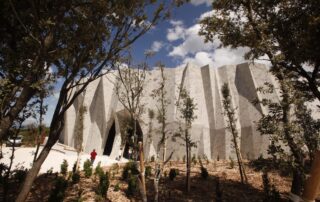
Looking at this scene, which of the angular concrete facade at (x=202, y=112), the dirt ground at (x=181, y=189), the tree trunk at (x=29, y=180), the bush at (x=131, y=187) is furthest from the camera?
the angular concrete facade at (x=202, y=112)

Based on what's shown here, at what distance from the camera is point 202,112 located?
31.9 metres

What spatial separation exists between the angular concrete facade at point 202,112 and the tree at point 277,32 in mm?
17789

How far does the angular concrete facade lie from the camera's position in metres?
28.7

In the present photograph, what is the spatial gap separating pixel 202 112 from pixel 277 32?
23608 millimetres

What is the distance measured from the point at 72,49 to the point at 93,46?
2.31 feet

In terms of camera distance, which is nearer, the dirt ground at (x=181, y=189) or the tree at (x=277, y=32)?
the tree at (x=277, y=32)

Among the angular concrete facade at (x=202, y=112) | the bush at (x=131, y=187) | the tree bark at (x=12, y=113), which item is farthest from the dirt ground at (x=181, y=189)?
the angular concrete facade at (x=202, y=112)

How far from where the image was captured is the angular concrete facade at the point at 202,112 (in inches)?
1131

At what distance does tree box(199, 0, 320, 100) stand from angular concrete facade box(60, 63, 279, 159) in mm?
17789

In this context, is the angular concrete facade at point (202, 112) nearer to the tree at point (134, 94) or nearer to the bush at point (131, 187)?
the tree at point (134, 94)

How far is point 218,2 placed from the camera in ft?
31.7

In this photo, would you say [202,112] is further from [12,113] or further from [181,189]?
[12,113]

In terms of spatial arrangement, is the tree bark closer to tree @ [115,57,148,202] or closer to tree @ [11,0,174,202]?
tree @ [11,0,174,202]

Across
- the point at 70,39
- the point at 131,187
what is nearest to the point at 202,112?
the point at 131,187
